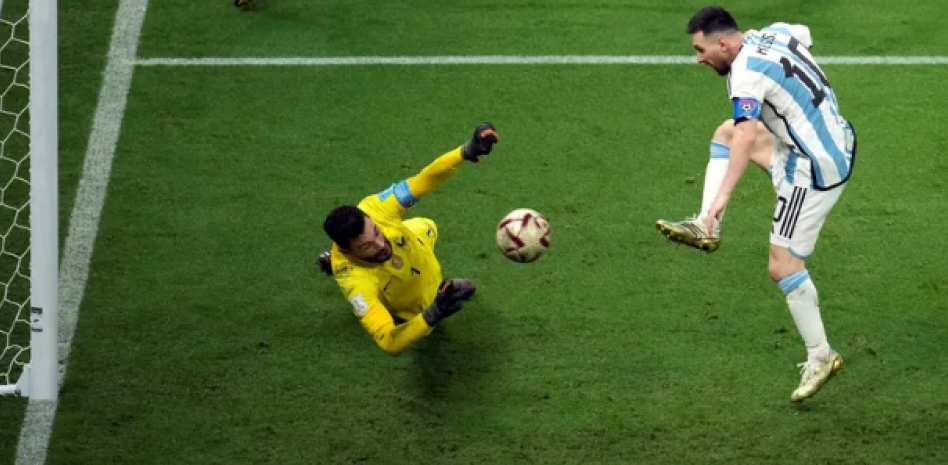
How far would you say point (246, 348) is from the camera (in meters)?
8.17

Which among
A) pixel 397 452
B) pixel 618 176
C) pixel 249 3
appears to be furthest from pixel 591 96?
pixel 397 452

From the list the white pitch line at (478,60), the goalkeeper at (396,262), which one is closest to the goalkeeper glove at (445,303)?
the goalkeeper at (396,262)

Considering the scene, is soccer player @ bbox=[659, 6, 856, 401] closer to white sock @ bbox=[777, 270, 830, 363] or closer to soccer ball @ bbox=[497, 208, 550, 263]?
white sock @ bbox=[777, 270, 830, 363]

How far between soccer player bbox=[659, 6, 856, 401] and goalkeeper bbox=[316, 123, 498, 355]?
4.18ft

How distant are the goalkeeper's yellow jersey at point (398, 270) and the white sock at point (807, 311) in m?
1.78

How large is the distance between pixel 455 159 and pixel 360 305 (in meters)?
0.93

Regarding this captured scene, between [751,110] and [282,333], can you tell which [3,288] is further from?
[751,110]

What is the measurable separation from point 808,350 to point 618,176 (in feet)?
7.20

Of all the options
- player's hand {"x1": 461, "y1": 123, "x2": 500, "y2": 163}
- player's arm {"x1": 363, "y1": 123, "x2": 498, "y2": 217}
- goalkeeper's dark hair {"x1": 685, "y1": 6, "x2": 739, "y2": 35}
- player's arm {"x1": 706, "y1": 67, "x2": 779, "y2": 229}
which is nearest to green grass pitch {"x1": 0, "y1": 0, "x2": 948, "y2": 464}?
player's arm {"x1": 363, "y1": 123, "x2": 498, "y2": 217}

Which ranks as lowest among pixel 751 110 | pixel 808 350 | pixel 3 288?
pixel 3 288

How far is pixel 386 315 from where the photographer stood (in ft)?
25.0

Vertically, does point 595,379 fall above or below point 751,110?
below

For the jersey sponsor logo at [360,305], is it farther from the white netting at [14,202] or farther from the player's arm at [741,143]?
the player's arm at [741,143]

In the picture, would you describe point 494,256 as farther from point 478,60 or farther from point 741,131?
point 741,131
